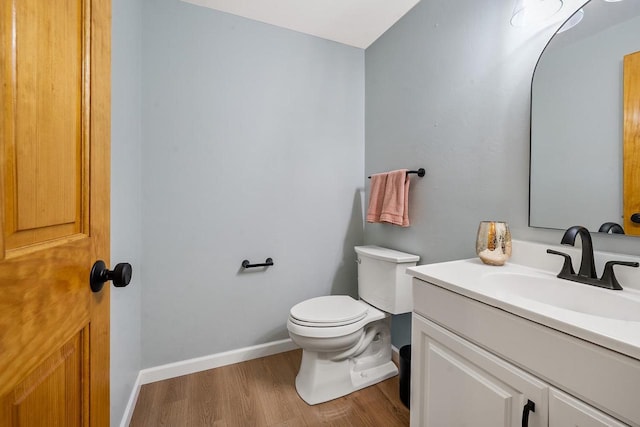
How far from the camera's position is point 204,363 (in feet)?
5.57

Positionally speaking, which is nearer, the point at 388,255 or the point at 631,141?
the point at 631,141

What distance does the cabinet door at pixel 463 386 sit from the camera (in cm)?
70

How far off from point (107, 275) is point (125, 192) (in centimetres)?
83

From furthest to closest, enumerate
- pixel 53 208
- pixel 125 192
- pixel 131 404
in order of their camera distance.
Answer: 1. pixel 131 404
2. pixel 125 192
3. pixel 53 208

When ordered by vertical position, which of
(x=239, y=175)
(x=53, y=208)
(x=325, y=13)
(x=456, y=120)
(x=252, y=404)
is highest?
(x=325, y=13)

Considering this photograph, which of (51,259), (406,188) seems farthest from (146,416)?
(406,188)

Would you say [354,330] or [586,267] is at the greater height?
[586,267]

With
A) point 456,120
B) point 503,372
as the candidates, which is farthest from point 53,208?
point 456,120

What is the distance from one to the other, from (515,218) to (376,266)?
774mm

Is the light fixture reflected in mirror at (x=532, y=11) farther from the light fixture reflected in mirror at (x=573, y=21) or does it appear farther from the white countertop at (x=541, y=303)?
the white countertop at (x=541, y=303)

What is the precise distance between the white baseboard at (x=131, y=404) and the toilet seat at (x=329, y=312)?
85 cm

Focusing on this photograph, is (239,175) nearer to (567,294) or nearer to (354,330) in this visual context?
(354,330)

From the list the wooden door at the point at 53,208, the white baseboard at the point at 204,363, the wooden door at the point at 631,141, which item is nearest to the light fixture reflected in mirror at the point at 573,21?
the wooden door at the point at 631,141

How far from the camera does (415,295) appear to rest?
1.05m
